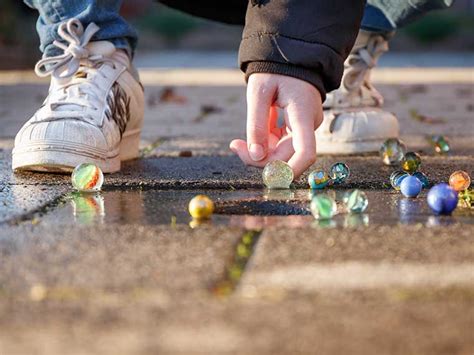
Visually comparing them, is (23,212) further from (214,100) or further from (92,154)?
(214,100)

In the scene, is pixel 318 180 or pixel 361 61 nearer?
pixel 318 180

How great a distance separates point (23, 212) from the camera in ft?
5.98

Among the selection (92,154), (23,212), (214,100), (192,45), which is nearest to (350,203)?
(23,212)

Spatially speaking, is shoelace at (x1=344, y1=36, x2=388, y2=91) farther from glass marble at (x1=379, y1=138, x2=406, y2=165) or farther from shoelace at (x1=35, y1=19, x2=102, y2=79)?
shoelace at (x1=35, y1=19, x2=102, y2=79)

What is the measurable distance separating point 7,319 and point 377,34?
82.6 inches

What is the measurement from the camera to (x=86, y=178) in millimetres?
2061

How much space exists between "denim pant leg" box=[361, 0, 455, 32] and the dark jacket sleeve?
0.85 metres

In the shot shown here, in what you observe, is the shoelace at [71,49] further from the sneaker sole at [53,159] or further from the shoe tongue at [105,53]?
the sneaker sole at [53,159]

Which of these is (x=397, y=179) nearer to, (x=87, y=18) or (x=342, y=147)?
(x=342, y=147)

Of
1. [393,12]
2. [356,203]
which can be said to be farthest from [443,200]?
[393,12]

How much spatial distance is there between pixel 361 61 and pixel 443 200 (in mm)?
1315

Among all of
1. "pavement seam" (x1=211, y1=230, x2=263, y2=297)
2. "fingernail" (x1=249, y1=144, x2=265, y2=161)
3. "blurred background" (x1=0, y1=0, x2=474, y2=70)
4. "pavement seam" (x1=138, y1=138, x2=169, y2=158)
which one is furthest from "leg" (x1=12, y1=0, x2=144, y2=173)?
"blurred background" (x1=0, y1=0, x2=474, y2=70)

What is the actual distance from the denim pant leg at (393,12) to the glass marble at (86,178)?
4.05 feet

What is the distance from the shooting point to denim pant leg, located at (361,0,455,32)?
282 cm
